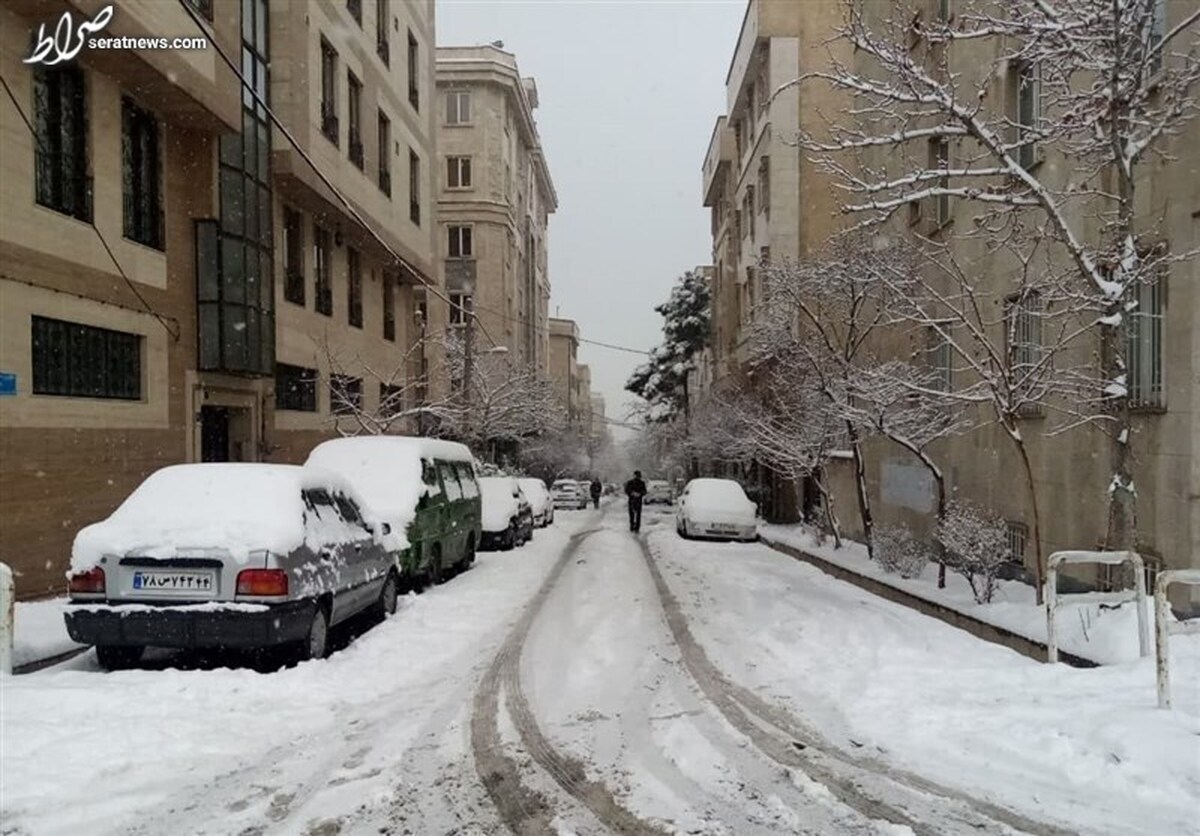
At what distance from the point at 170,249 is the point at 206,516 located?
33.8 ft

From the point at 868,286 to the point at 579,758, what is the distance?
1224 cm

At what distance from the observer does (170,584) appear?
23.0 feet

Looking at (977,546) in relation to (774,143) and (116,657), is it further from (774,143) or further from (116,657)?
(774,143)

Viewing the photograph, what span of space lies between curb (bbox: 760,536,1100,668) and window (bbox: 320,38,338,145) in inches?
597

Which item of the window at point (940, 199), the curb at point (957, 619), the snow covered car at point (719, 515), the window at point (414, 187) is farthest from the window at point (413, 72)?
the curb at point (957, 619)

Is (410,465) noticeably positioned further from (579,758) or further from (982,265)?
(982,265)

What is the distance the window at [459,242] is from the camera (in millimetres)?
56219

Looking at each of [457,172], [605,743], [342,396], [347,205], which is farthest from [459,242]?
[605,743]

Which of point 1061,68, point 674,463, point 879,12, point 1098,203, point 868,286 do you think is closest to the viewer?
point 1061,68

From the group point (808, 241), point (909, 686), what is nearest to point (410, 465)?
point (909, 686)

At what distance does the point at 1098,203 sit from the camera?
10.9 metres

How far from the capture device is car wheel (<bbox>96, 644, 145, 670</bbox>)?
742cm

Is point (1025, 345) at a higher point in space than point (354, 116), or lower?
lower

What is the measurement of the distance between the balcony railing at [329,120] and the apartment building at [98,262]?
4777 mm
